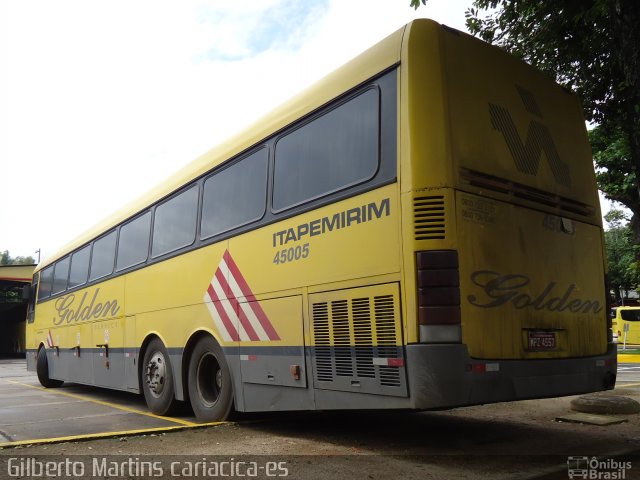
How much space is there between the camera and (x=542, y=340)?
5.15 meters

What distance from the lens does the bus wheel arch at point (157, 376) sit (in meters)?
8.23

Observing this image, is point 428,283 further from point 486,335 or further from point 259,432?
point 259,432

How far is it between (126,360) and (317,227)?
540cm

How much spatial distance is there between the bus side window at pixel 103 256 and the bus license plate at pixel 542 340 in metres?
7.89

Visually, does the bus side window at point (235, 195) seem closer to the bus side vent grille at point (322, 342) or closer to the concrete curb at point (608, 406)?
the bus side vent grille at point (322, 342)

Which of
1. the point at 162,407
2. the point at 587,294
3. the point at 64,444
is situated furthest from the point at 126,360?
the point at 587,294

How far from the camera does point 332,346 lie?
5414 mm

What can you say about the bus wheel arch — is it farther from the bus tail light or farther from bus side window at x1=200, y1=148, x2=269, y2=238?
the bus tail light

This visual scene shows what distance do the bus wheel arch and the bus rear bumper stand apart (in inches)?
178

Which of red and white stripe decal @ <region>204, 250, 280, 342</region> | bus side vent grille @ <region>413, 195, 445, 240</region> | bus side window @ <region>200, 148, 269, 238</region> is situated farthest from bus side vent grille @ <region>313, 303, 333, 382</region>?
bus side window @ <region>200, 148, 269, 238</region>

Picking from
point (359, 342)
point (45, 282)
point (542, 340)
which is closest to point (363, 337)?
point (359, 342)

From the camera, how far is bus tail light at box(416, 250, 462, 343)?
4.54 meters

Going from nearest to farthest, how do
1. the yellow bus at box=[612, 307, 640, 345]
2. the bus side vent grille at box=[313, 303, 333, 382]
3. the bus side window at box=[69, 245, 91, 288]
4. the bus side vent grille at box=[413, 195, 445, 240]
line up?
the bus side vent grille at box=[413, 195, 445, 240], the bus side vent grille at box=[313, 303, 333, 382], the bus side window at box=[69, 245, 91, 288], the yellow bus at box=[612, 307, 640, 345]

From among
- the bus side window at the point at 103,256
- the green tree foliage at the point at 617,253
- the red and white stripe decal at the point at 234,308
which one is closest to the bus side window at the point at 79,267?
the bus side window at the point at 103,256
